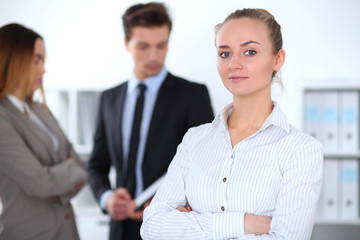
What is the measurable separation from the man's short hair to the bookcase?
3.38 feet

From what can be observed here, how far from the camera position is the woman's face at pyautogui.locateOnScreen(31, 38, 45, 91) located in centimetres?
181

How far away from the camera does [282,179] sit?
1.09 meters

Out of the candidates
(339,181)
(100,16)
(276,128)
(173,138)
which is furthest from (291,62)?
(276,128)

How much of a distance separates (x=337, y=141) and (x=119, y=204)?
1.47 meters

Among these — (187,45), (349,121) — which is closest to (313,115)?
(349,121)

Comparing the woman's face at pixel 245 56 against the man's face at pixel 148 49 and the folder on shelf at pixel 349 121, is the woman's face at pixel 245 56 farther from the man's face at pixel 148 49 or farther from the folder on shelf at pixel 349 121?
the folder on shelf at pixel 349 121

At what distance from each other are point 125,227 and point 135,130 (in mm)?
496

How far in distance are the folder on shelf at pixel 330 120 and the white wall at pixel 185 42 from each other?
165mm

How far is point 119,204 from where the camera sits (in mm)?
1955

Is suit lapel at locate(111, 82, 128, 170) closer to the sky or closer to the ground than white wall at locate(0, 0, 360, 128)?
closer to the ground

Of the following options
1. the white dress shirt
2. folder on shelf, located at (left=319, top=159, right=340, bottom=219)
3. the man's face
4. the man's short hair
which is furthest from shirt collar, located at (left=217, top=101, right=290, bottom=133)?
folder on shelf, located at (left=319, top=159, right=340, bottom=219)

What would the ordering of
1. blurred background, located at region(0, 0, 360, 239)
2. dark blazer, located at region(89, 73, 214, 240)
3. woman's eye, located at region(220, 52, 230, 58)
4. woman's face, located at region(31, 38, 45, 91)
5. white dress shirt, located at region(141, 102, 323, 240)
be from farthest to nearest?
blurred background, located at region(0, 0, 360, 239)
dark blazer, located at region(89, 73, 214, 240)
woman's face, located at region(31, 38, 45, 91)
woman's eye, located at region(220, 52, 230, 58)
white dress shirt, located at region(141, 102, 323, 240)

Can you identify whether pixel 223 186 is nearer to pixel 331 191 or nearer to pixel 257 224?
pixel 257 224

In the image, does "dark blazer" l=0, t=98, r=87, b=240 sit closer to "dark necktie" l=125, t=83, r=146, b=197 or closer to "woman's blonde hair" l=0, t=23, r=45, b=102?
"woman's blonde hair" l=0, t=23, r=45, b=102
